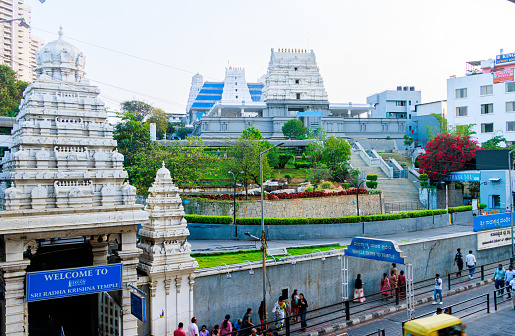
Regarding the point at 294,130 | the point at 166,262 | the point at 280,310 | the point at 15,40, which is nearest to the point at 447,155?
the point at 294,130

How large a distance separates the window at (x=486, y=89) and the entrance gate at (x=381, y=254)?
48.4m

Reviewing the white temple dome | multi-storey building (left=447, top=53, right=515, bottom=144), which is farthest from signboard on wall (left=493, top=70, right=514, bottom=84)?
the white temple dome

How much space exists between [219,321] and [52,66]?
39.4 ft

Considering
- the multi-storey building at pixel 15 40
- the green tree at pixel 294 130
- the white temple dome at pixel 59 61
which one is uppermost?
the multi-storey building at pixel 15 40

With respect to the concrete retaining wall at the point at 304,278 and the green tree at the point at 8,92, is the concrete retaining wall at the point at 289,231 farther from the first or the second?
the green tree at the point at 8,92

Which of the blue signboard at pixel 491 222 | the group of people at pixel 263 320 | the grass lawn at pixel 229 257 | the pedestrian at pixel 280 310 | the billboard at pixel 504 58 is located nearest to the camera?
the group of people at pixel 263 320

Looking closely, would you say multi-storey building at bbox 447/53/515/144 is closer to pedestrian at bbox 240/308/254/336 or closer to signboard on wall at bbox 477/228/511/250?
signboard on wall at bbox 477/228/511/250

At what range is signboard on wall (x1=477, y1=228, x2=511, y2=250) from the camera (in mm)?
28406

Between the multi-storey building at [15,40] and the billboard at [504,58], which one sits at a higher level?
the multi-storey building at [15,40]

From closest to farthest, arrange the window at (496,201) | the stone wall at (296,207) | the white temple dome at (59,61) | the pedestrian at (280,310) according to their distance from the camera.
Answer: the white temple dome at (59,61) < the pedestrian at (280,310) < the stone wall at (296,207) < the window at (496,201)

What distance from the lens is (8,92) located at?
59.6 m

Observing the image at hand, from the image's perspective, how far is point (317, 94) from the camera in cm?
8050

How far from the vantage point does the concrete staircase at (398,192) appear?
4506 centimetres

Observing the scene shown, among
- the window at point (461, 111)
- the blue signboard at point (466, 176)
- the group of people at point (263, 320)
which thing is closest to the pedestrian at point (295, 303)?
the group of people at point (263, 320)
